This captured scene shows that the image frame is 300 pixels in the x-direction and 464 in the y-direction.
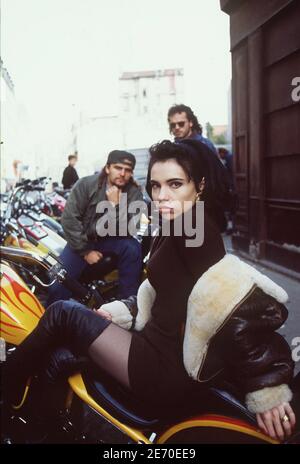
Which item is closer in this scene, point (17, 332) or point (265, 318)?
point (265, 318)

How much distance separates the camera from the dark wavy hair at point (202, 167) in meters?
1.66

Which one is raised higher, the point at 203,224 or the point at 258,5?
the point at 258,5

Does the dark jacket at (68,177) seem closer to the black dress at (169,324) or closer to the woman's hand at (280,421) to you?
the black dress at (169,324)

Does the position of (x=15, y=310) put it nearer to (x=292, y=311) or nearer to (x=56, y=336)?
(x=56, y=336)

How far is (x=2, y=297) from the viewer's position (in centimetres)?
193

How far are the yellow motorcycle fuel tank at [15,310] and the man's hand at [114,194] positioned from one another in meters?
1.43

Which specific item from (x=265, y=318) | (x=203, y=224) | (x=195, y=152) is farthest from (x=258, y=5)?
(x=265, y=318)

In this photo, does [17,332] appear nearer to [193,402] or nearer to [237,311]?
[193,402]

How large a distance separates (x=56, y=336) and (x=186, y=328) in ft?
1.83

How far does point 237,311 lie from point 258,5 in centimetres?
451

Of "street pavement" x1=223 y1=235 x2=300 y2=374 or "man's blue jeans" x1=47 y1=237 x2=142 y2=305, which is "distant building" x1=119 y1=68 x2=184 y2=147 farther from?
"man's blue jeans" x1=47 y1=237 x2=142 y2=305

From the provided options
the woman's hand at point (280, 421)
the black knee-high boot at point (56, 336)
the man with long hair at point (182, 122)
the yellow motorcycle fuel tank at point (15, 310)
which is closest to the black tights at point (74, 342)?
the black knee-high boot at point (56, 336)

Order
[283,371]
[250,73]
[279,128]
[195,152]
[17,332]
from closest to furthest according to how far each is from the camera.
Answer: [283,371], [195,152], [17,332], [279,128], [250,73]

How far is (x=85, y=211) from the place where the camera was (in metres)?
3.43
